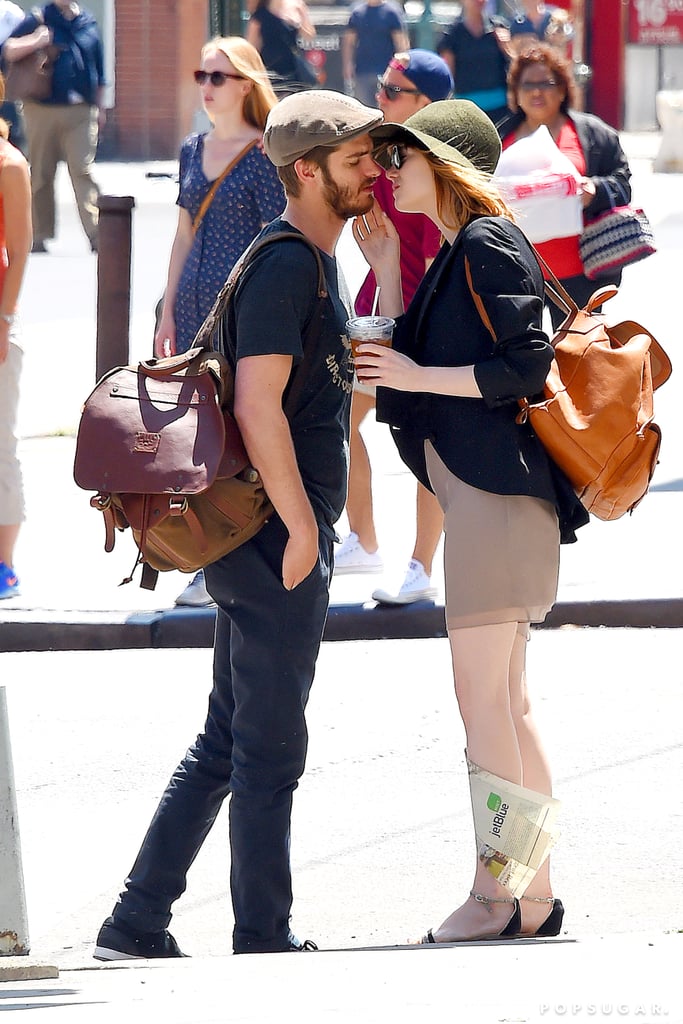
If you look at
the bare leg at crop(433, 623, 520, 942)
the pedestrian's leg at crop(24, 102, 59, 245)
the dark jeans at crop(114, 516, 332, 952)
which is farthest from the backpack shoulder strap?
the pedestrian's leg at crop(24, 102, 59, 245)

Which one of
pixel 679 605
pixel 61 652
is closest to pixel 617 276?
pixel 679 605

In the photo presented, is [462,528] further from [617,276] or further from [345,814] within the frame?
[617,276]

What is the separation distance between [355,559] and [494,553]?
3.13m

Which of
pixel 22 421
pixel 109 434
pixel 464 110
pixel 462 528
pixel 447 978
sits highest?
pixel 464 110

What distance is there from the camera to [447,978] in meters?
3.02

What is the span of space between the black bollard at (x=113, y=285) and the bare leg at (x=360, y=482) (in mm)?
1336

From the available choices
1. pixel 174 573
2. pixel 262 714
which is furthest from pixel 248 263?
pixel 174 573

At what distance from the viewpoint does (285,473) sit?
3.50 metres

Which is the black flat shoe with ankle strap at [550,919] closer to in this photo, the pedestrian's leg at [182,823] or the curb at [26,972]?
the pedestrian's leg at [182,823]

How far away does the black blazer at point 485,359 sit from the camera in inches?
137

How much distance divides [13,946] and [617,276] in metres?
4.29

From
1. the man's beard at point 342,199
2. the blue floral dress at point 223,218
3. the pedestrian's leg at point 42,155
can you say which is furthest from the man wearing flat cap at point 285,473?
the pedestrian's leg at point 42,155

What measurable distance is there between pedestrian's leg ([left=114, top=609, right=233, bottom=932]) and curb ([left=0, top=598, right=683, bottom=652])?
2403 millimetres

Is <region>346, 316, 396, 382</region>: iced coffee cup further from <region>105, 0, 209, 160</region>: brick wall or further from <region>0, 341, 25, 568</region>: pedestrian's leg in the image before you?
<region>105, 0, 209, 160</region>: brick wall
